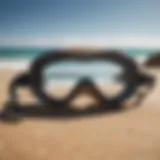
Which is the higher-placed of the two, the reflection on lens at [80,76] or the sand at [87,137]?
the reflection on lens at [80,76]

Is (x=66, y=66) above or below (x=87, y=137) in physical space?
above

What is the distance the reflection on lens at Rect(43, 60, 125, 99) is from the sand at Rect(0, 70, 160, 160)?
6 centimetres

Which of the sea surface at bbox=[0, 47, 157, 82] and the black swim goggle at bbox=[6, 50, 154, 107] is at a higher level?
the sea surface at bbox=[0, 47, 157, 82]

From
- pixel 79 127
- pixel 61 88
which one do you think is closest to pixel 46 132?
pixel 79 127

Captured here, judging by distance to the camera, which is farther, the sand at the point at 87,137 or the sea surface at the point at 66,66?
the sea surface at the point at 66,66

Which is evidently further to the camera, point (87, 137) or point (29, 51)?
point (29, 51)

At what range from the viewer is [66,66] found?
0.49 m

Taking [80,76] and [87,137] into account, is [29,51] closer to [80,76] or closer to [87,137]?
[80,76]

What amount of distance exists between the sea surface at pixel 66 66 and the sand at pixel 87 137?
7 cm

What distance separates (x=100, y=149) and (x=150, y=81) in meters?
0.17

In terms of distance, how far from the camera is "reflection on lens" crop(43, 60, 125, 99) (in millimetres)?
484

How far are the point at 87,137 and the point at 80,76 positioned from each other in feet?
0.50

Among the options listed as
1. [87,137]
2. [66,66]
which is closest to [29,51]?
[66,66]

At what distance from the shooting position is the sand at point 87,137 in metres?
0.34
